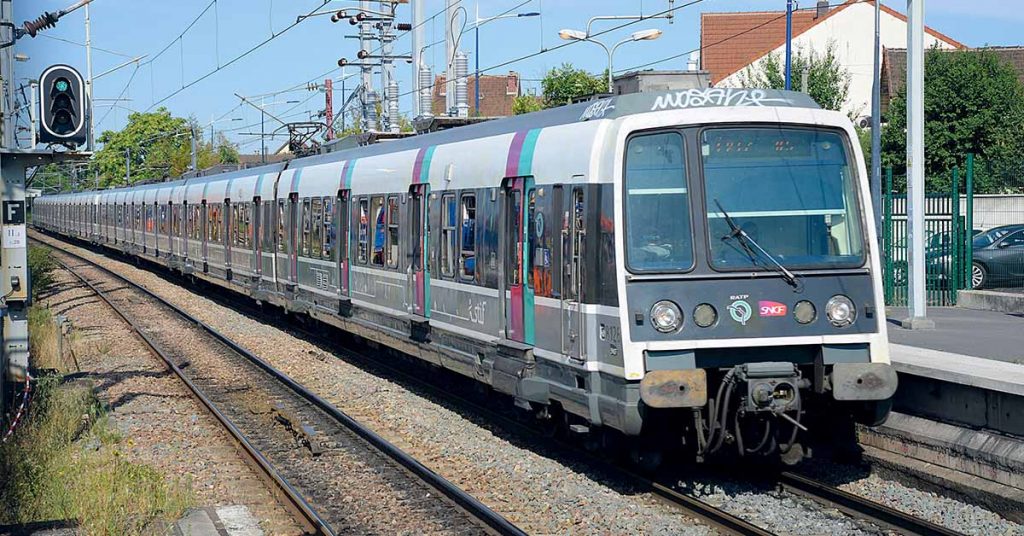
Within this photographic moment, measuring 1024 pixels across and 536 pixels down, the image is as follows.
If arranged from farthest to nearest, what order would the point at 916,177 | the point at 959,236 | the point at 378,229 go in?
the point at 959,236, the point at 378,229, the point at 916,177

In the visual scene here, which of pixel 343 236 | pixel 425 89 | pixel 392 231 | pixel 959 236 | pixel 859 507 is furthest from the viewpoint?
pixel 425 89

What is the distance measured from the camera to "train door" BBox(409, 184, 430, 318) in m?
14.4

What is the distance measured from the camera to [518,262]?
11547 millimetres

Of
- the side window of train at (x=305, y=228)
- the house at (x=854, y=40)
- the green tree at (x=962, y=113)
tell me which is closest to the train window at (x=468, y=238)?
the side window of train at (x=305, y=228)

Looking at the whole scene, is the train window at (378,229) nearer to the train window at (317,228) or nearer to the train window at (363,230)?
the train window at (363,230)

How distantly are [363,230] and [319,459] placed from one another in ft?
19.9

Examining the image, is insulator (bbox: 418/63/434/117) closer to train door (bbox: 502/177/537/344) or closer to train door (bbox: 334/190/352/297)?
train door (bbox: 334/190/352/297)

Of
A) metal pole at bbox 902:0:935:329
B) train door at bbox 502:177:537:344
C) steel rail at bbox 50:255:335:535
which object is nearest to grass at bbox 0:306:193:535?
steel rail at bbox 50:255:335:535

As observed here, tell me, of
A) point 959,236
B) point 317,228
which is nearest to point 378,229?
point 317,228

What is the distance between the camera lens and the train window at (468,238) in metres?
12.8

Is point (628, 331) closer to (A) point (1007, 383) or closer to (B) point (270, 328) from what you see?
(A) point (1007, 383)

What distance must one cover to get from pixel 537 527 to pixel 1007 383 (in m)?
3.71

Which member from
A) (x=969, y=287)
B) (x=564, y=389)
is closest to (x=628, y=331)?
Answer: (x=564, y=389)

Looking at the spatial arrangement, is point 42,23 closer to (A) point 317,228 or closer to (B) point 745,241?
(A) point 317,228
